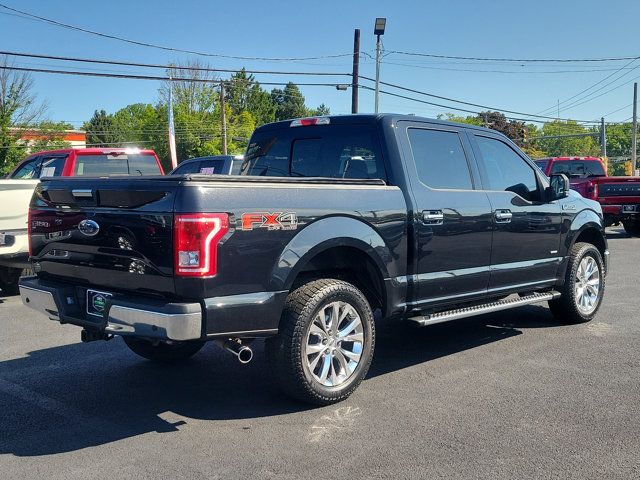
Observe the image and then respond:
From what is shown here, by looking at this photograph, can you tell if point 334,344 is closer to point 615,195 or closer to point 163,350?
point 163,350

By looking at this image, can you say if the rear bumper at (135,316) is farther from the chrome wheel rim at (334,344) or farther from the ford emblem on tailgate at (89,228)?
the chrome wheel rim at (334,344)

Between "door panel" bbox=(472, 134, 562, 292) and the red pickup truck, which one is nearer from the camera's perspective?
"door panel" bbox=(472, 134, 562, 292)

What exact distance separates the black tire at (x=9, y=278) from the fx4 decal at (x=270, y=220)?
5.85 m

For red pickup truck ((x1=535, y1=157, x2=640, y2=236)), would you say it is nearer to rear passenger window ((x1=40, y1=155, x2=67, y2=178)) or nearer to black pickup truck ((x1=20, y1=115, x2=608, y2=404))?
black pickup truck ((x1=20, y1=115, x2=608, y2=404))

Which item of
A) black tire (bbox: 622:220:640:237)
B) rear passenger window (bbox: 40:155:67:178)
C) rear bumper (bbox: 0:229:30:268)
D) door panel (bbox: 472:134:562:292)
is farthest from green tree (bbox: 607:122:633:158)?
rear bumper (bbox: 0:229:30:268)

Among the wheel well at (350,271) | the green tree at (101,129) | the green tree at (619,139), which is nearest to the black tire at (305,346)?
the wheel well at (350,271)

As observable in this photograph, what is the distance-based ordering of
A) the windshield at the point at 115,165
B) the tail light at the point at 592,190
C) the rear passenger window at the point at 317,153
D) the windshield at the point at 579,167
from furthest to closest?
1. the windshield at the point at 579,167
2. the tail light at the point at 592,190
3. the windshield at the point at 115,165
4. the rear passenger window at the point at 317,153

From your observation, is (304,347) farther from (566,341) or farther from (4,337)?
(4,337)

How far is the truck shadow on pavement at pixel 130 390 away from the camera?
154 inches

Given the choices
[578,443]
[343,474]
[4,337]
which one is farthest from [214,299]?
[4,337]

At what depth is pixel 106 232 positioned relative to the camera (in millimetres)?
3965

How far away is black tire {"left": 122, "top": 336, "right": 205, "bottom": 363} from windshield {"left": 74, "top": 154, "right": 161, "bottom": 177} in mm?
5850

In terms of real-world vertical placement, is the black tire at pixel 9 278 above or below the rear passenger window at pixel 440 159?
below

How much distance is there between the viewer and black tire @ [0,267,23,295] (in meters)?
8.34
